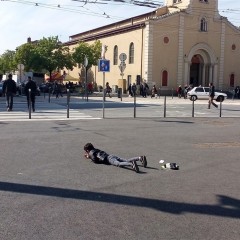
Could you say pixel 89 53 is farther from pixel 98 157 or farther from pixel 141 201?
pixel 141 201

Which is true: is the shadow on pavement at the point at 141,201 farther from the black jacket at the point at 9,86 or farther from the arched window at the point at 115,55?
the arched window at the point at 115,55

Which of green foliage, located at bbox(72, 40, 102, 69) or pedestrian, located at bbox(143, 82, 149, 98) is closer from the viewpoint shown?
pedestrian, located at bbox(143, 82, 149, 98)

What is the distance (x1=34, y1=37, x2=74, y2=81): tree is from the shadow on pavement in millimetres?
64476

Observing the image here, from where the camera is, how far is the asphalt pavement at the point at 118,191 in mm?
5227

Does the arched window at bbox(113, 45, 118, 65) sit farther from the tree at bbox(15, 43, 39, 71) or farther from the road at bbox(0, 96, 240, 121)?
the road at bbox(0, 96, 240, 121)

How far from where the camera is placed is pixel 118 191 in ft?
22.8

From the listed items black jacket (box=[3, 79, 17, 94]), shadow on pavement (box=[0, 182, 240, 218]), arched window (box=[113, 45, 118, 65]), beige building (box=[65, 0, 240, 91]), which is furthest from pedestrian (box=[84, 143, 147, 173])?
arched window (box=[113, 45, 118, 65])

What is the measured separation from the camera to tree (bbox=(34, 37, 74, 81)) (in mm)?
70562

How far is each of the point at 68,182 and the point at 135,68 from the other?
2044 inches

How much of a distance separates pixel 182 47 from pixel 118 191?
52.4 meters

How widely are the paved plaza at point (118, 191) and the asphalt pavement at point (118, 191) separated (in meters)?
0.01

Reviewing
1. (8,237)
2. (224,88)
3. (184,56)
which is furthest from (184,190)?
(224,88)

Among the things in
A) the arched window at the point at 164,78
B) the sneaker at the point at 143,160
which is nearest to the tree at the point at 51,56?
the arched window at the point at 164,78

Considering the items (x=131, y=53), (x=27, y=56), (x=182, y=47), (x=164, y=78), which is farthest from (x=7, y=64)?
(x=182, y=47)
